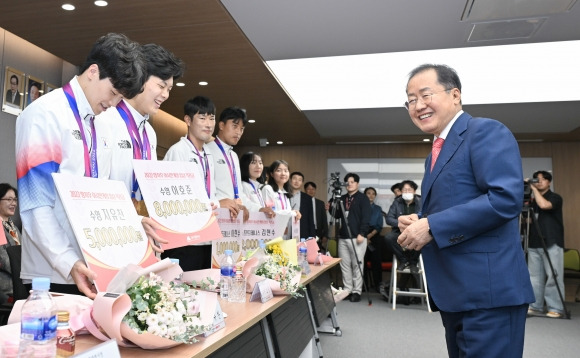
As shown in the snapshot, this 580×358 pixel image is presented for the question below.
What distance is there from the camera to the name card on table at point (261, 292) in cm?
191

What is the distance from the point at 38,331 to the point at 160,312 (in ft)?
1.04

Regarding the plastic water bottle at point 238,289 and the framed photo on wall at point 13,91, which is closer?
the plastic water bottle at point 238,289

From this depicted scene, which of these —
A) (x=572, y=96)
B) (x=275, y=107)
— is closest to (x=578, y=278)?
(x=572, y=96)

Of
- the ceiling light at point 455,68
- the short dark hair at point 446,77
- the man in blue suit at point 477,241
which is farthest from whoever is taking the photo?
the ceiling light at point 455,68

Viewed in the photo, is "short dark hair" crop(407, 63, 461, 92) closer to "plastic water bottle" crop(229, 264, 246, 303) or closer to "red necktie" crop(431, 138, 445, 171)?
"red necktie" crop(431, 138, 445, 171)

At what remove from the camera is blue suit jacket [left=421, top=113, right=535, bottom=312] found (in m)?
1.27

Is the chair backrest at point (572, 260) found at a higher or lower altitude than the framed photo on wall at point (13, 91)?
lower

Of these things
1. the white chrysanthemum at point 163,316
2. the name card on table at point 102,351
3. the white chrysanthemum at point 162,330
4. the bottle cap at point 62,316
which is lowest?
the white chrysanthemum at point 162,330

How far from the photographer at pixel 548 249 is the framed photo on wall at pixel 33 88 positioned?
223 inches

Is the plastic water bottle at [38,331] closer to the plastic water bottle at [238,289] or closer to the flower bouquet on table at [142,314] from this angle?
the flower bouquet on table at [142,314]

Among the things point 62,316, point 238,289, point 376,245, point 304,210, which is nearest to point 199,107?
point 238,289

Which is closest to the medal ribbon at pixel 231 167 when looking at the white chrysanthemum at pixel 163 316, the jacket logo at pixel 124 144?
the jacket logo at pixel 124 144

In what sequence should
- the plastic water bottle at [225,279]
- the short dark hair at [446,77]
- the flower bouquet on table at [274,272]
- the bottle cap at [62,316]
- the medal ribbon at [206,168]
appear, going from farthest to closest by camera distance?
the medal ribbon at [206,168] < the flower bouquet on table at [274,272] < the plastic water bottle at [225,279] < the short dark hair at [446,77] < the bottle cap at [62,316]

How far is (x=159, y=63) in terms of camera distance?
1789mm
